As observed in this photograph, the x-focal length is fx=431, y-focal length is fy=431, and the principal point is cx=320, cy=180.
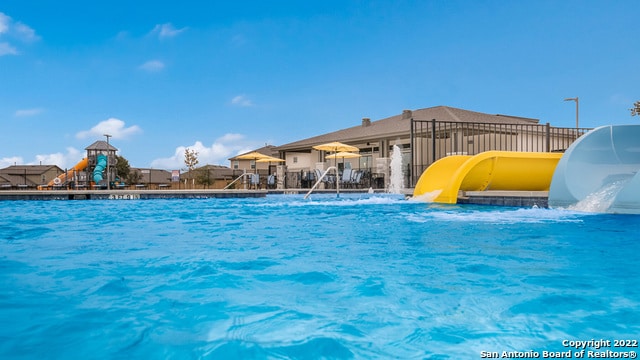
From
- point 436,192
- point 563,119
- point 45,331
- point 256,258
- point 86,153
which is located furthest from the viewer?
point 86,153

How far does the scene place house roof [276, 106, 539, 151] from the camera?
2342 cm

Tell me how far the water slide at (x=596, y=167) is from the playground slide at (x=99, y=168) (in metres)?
30.5

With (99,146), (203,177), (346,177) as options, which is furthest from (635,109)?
(99,146)

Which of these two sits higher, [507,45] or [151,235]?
[507,45]

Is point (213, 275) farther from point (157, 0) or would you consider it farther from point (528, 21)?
point (528, 21)

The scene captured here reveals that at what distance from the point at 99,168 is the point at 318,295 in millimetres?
33916

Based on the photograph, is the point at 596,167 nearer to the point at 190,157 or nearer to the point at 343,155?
the point at 343,155

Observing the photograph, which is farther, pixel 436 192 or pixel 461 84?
pixel 461 84

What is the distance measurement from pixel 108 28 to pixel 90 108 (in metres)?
12.7

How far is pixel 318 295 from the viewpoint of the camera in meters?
2.61

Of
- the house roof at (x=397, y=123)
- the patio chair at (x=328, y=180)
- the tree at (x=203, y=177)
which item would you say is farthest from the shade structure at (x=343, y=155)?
the tree at (x=203, y=177)

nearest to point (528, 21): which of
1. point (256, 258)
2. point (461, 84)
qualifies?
point (461, 84)

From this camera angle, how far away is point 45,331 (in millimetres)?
2072

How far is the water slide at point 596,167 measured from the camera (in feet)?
24.8
